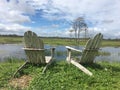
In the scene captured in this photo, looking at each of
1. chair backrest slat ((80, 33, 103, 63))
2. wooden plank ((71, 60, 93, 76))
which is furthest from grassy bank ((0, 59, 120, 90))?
chair backrest slat ((80, 33, 103, 63))

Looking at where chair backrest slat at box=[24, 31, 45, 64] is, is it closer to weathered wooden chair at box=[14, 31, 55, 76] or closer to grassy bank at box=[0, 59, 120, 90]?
weathered wooden chair at box=[14, 31, 55, 76]

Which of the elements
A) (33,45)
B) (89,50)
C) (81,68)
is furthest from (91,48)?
(33,45)

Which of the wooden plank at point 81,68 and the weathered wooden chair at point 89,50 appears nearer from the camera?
the wooden plank at point 81,68

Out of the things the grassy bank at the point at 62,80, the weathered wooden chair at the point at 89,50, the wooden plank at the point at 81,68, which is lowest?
the grassy bank at the point at 62,80

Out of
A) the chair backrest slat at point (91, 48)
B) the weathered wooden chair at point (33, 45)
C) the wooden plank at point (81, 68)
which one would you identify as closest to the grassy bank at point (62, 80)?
the wooden plank at point (81, 68)

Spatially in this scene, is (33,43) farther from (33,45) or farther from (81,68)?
(81,68)

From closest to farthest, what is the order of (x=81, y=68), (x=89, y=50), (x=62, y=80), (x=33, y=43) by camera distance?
(x=62, y=80) → (x=81, y=68) → (x=33, y=43) → (x=89, y=50)

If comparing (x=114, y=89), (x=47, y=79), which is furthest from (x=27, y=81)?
(x=114, y=89)

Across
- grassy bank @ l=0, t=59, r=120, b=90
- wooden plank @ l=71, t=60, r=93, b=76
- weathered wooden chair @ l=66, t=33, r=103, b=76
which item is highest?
weathered wooden chair @ l=66, t=33, r=103, b=76

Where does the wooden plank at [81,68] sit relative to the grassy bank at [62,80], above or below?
above

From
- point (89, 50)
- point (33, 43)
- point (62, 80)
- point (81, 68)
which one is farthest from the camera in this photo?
point (89, 50)

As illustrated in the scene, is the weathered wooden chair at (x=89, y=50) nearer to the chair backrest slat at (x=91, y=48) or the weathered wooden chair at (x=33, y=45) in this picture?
the chair backrest slat at (x=91, y=48)

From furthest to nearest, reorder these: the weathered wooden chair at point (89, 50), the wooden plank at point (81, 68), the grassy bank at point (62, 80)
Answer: the weathered wooden chair at point (89, 50) → the wooden plank at point (81, 68) → the grassy bank at point (62, 80)

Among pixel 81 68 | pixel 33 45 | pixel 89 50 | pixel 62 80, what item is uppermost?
pixel 33 45
